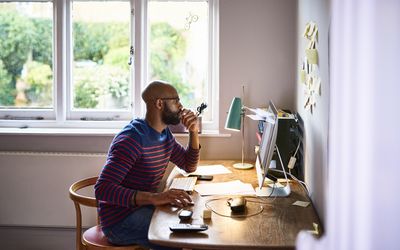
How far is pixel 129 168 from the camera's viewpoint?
7.36ft

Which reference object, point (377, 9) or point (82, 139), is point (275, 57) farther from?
point (377, 9)

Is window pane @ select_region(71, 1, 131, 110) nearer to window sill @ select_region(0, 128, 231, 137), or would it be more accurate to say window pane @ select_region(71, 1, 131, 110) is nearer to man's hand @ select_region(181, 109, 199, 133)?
window sill @ select_region(0, 128, 231, 137)

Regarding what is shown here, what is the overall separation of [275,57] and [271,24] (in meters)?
0.22

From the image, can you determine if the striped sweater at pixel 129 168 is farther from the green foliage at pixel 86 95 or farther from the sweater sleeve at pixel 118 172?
the green foliage at pixel 86 95

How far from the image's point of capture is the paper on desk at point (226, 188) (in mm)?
2378

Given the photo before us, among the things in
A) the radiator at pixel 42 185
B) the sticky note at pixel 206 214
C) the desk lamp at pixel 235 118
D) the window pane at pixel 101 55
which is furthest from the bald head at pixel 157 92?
the window pane at pixel 101 55

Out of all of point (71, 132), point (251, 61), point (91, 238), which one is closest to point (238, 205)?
point (91, 238)

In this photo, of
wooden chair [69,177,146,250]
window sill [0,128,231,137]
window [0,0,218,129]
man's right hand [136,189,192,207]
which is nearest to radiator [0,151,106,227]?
window sill [0,128,231,137]

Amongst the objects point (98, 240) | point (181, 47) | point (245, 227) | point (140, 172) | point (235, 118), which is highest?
point (181, 47)

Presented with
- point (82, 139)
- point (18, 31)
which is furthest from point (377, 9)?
point (18, 31)

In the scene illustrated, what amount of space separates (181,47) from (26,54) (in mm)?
1147

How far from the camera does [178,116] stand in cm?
249

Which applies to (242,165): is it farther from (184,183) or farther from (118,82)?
(118,82)

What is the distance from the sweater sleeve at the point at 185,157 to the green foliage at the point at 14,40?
163 cm
